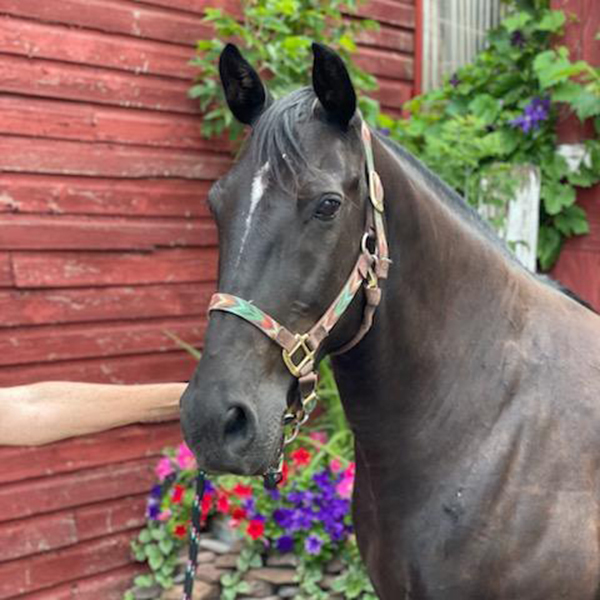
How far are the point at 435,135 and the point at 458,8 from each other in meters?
1.12

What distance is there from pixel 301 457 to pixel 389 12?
2.66 metres

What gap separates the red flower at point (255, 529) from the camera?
11.5 ft

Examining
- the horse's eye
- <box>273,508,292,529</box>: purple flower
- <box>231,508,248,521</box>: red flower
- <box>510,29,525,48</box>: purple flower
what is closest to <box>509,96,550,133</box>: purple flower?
<box>510,29,525,48</box>: purple flower

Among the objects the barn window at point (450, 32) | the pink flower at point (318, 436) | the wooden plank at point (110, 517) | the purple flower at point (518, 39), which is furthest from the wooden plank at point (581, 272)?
the wooden plank at point (110, 517)

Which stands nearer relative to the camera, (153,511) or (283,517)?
(283,517)

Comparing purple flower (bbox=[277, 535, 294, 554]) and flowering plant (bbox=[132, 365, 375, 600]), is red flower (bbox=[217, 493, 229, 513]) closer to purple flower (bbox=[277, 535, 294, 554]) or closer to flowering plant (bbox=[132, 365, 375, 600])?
flowering plant (bbox=[132, 365, 375, 600])

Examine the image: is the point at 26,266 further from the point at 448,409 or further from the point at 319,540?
the point at 448,409

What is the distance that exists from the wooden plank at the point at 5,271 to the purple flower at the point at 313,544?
1.63m

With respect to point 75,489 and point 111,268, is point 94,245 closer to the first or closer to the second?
point 111,268

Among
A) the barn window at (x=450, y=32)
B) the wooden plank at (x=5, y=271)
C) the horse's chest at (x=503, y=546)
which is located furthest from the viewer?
the barn window at (x=450, y=32)

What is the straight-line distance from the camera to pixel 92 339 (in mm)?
3598

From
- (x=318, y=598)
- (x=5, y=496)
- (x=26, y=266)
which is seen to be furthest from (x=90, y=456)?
(x=318, y=598)

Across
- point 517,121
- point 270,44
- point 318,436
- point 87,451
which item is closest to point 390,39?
point 517,121

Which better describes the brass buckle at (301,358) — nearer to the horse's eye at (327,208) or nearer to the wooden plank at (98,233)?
the horse's eye at (327,208)
